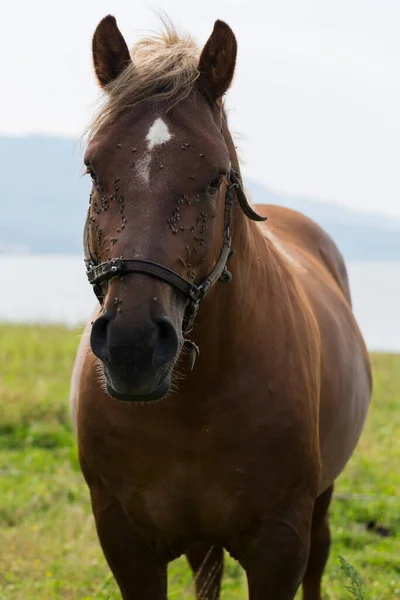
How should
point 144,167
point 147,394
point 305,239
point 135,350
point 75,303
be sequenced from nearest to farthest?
point 135,350 → point 147,394 → point 144,167 → point 305,239 → point 75,303

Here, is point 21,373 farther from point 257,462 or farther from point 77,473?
point 257,462

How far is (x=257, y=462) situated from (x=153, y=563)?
1.97 ft

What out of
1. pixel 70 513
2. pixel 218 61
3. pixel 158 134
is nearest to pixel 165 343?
pixel 158 134

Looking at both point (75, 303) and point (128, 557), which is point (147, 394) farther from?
point (75, 303)

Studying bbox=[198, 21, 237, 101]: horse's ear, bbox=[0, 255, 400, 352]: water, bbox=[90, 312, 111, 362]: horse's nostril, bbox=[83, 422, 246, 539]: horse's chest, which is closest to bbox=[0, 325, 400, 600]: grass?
bbox=[83, 422, 246, 539]: horse's chest

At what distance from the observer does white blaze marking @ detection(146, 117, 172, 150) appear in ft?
7.68

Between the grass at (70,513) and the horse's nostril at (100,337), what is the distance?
4.55 ft

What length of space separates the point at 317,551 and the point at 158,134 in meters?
2.81

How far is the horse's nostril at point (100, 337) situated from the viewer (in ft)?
6.90

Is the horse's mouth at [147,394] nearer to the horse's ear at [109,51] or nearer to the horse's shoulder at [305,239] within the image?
the horse's ear at [109,51]

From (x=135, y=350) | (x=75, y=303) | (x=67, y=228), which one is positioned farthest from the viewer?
(x=67, y=228)

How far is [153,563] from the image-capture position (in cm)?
303

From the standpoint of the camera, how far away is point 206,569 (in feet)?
13.3

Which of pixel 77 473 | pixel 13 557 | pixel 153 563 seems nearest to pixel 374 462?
pixel 77 473
